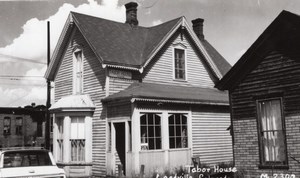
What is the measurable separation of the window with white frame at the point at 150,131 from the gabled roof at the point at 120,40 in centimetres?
295

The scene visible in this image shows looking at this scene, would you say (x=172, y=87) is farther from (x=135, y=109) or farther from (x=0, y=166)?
(x=0, y=166)

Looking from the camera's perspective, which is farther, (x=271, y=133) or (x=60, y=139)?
(x=60, y=139)

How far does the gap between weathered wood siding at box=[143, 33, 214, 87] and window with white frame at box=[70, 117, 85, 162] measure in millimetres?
4179

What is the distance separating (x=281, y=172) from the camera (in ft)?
36.0

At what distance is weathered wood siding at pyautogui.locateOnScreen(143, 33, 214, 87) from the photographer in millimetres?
19812

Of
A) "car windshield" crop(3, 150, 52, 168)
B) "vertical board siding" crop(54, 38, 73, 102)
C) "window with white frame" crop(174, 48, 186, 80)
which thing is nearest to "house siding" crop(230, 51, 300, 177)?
"car windshield" crop(3, 150, 52, 168)

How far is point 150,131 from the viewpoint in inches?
655

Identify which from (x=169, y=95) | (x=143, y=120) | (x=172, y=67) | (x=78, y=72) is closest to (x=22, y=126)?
(x=78, y=72)

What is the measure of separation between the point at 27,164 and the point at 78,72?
9.87 m

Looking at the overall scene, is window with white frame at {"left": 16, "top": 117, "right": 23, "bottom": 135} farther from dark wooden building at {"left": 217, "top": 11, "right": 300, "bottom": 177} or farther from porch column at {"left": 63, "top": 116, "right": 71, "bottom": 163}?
dark wooden building at {"left": 217, "top": 11, "right": 300, "bottom": 177}

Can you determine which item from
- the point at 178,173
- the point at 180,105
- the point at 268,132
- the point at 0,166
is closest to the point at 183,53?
the point at 180,105

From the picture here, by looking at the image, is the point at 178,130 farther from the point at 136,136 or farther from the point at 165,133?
the point at 136,136

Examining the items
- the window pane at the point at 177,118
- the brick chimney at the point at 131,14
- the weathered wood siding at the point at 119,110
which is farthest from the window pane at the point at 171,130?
the brick chimney at the point at 131,14

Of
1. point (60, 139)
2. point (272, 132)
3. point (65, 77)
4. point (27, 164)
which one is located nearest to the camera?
point (27, 164)
